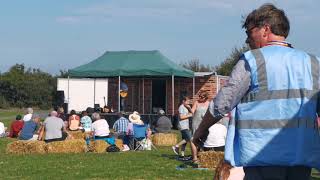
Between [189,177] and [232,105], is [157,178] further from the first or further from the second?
[232,105]

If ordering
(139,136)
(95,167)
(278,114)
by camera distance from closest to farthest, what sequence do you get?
(278,114) → (95,167) → (139,136)

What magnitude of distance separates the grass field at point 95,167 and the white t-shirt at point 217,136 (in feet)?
2.80

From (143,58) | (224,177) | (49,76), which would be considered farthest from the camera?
(49,76)

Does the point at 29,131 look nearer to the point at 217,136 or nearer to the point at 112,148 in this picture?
the point at 112,148

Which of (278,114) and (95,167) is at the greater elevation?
(278,114)

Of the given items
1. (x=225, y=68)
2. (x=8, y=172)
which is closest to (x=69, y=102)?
(x=8, y=172)

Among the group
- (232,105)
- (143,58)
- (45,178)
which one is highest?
(143,58)

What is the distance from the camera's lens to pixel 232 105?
3.37m

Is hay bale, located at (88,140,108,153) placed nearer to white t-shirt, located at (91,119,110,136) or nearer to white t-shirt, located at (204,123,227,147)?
white t-shirt, located at (91,119,110,136)

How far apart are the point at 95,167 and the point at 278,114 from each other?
10.2 m

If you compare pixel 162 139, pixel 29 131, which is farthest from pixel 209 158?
pixel 29 131

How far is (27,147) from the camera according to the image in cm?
1762

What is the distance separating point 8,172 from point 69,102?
1992cm

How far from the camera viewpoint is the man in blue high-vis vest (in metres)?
3.29
